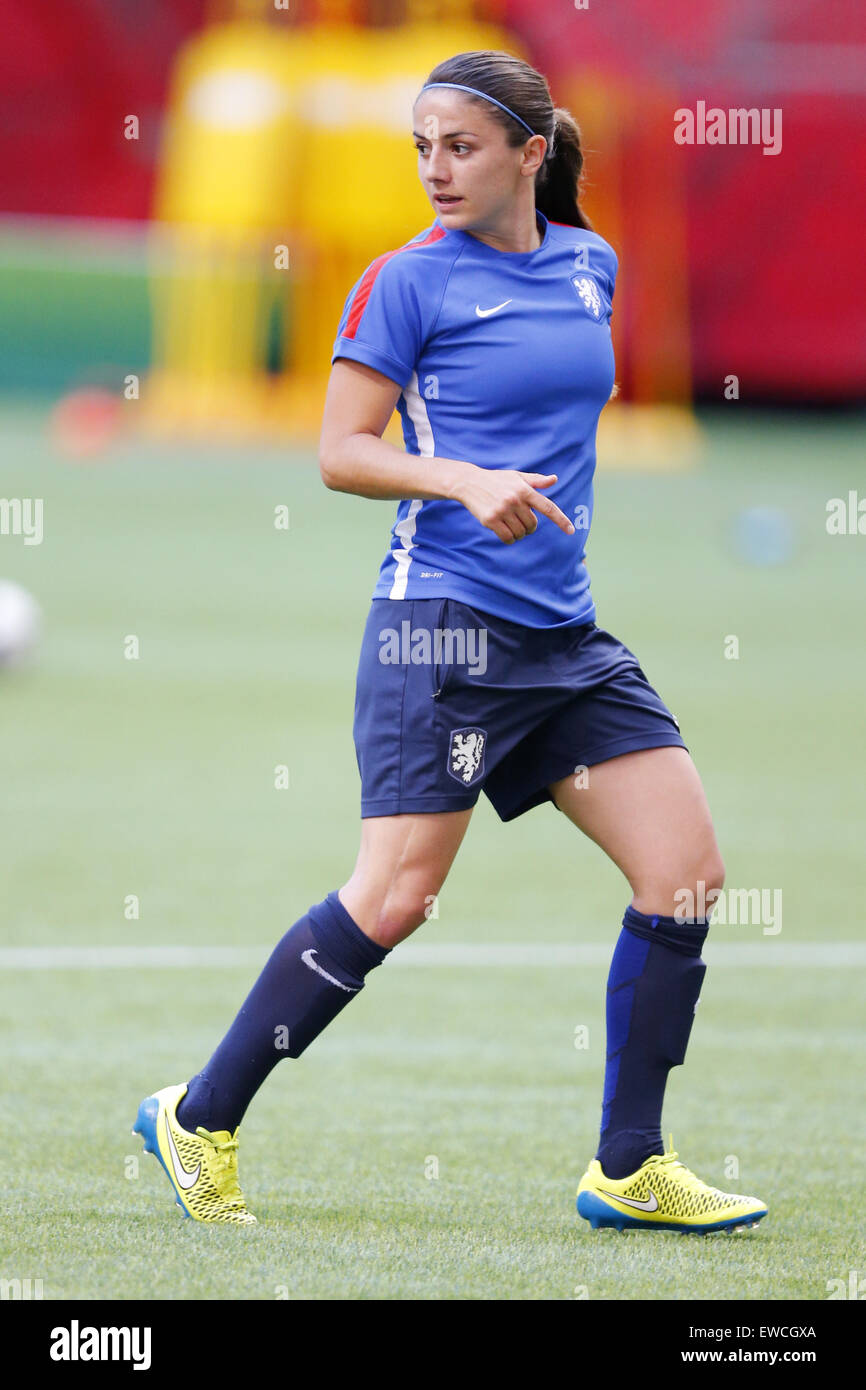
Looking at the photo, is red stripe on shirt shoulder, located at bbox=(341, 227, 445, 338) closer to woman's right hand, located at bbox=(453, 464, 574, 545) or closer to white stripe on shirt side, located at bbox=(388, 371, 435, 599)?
white stripe on shirt side, located at bbox=(388, 371, 435, 599)

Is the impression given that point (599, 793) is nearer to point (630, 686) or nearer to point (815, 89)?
point (630, 686)

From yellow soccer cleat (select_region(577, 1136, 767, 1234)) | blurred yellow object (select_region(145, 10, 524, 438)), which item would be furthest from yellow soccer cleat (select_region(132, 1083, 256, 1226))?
blurred yellow object (select_region(145, 10, 524, 438))

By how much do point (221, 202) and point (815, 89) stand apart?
7.78 m

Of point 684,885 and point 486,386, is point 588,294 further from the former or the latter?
point 684,885

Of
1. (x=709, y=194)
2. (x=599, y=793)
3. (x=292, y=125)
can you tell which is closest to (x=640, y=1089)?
(x=599, y=793)

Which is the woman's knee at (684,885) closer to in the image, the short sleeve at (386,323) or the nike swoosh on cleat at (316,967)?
the nike swoosh on cleat at (316,967)

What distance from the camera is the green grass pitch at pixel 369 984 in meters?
3.72

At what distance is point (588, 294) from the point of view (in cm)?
395

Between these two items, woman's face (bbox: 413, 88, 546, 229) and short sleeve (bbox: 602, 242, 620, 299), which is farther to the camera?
short sleeve (bbox: 602, 242, 620, 299)

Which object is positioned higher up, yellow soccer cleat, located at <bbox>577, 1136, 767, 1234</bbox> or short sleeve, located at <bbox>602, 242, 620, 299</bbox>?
short sleeve, located at <bbox>602, 242, 620, 299</bbox>

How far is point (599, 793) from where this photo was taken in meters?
3.92

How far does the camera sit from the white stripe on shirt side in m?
3.83

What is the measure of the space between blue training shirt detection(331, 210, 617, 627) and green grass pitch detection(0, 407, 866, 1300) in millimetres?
1225

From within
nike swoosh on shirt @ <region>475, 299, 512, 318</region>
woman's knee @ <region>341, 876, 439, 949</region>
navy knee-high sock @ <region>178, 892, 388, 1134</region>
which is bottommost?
navy knee-high sock @ <region>178, 892, 388, 1134</region>
